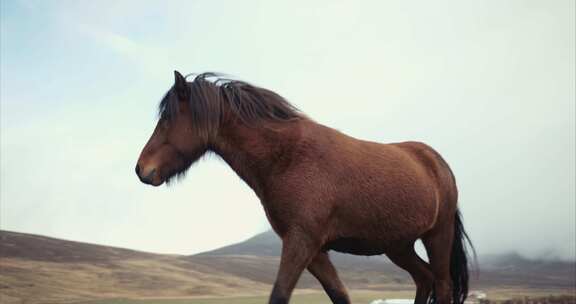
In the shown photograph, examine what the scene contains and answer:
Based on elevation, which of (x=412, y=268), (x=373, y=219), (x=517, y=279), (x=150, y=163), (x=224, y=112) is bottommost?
(x=517, y=279)

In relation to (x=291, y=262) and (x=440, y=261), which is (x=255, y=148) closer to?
(x=291, y=262)

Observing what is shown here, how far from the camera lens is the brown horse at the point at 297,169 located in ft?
13.5

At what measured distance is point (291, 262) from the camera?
388 centimetres

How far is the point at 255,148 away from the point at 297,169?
40cm

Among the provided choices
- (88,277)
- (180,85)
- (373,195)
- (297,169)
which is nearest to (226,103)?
(180,85)

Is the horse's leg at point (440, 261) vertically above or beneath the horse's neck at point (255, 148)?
beneath

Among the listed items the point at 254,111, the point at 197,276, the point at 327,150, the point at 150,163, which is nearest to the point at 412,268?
the point at 327,150

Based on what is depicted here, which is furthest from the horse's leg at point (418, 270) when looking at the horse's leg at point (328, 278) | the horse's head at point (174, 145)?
the horse's head at point (174, 145)

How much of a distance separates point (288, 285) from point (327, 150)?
3.91 feet

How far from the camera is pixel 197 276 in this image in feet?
218

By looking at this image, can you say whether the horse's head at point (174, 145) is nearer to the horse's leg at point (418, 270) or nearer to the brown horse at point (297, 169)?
the brown horse at point (297, 169)

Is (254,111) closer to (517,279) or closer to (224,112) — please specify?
(224,112)

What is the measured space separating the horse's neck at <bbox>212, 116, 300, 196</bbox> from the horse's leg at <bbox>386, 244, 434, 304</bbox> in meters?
A: 1.66

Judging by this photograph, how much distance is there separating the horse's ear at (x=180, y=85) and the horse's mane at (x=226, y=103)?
0.04 meters
